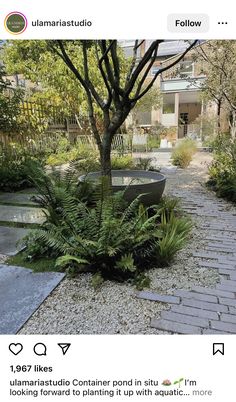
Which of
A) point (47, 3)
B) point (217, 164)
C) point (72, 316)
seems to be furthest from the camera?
point (217, 164)

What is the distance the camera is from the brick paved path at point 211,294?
5.50ft

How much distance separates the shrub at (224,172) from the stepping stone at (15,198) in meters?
3.25

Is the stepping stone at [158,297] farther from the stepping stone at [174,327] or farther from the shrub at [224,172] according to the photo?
the shrub at [224,172]

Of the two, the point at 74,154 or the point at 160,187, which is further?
the point at 74,154

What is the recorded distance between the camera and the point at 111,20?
152cm

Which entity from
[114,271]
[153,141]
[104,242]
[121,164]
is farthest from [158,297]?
[153,141]

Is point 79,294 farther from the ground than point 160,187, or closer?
closer

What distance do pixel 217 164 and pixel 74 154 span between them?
4.76 m
